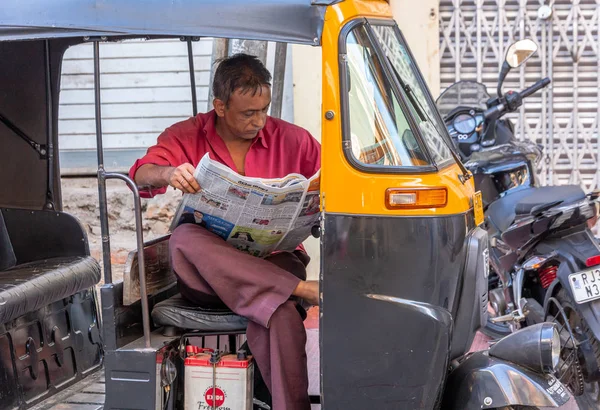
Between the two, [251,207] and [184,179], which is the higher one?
[184,179]

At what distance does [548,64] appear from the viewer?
8039 millimetres

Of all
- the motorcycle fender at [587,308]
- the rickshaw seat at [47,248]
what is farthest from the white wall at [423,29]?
the rickshaw seat at [47,248]

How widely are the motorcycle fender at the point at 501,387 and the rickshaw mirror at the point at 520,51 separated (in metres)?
2.66

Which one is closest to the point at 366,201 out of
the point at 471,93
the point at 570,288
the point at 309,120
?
the point at 570,288

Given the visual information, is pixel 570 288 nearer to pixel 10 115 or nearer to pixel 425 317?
pixel 425 317

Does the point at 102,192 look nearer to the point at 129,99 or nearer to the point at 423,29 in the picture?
the point at 129,99

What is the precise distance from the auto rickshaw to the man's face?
47cm

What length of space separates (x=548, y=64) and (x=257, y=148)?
5.27m

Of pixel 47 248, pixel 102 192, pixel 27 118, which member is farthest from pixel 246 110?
pixel 47 248

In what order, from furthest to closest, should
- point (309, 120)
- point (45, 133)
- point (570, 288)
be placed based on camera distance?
point (309, 120)
point (45, 133)
point (570, 288)

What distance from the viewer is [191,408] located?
3307 mm

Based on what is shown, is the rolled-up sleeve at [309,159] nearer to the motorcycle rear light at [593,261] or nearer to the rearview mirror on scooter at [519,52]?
the motorcycle rear light at [593,261]

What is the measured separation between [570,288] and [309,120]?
3.90 metres

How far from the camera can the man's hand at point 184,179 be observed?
3.05 m
